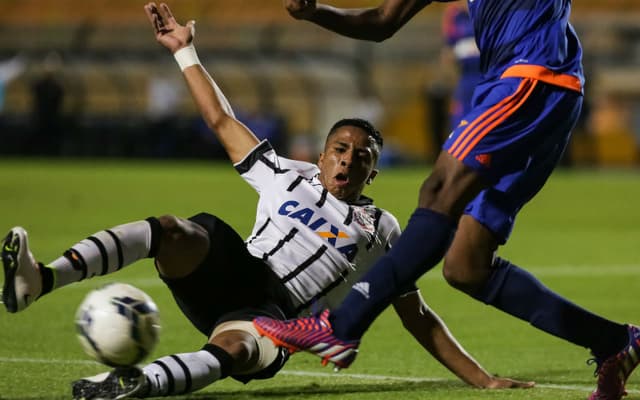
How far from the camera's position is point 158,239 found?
504 cm

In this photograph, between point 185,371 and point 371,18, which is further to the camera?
point 371,18

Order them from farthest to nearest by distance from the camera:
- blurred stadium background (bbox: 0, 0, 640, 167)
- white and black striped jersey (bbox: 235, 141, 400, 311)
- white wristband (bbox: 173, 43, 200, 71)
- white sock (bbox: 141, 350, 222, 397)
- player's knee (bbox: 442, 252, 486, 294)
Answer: blurred stadium background (bbox: 0, 0, 640, 167) → white wristband (bbox: 173, 43, 200, 71) → white and black striped jersey (bbox: 235, 141, 400, 311) → player's knee (bbox: 442, 252, 486, 294) → white sock (bbox: 141, 350, 222, 397)

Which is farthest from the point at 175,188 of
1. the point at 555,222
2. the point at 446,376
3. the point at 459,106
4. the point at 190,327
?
the point at 446,376

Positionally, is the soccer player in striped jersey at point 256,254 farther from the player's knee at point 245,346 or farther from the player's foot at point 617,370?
the player's foot at point 617,370

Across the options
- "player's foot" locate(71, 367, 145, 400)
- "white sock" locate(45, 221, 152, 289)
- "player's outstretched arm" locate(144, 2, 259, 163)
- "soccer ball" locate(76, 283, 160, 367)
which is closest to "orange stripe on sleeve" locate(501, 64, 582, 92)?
"player's outstretched arm" locate(144, 2, 259, 163)

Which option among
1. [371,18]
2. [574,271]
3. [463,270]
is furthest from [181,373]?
[574,271]

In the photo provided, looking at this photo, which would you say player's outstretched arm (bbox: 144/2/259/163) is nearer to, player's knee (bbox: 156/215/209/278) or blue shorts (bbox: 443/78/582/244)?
player's knee (bbox: 156/215/209/278)

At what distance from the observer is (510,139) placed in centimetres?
495

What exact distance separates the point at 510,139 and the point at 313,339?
3.59 feet

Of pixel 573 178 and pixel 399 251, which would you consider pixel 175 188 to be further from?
pixel 399 251

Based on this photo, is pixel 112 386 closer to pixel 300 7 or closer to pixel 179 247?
pixel 179 247

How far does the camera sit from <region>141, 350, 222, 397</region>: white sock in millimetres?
4785

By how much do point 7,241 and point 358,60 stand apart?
27.9 metres

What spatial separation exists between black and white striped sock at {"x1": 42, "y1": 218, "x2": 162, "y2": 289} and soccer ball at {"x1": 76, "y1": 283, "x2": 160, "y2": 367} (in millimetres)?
114
